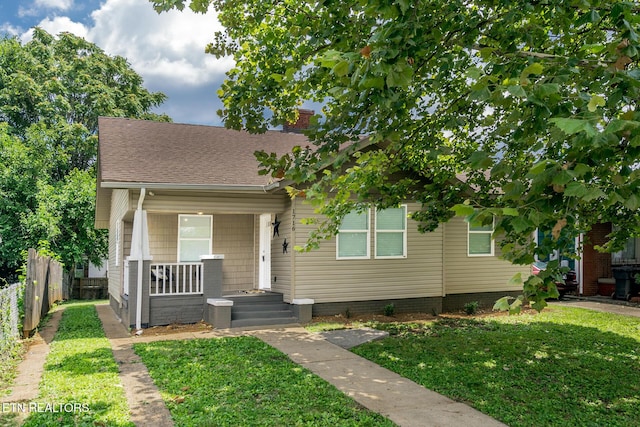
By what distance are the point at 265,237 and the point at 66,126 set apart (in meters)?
17.6

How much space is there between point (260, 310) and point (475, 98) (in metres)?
9.07

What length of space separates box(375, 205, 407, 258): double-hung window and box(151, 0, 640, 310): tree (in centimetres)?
224

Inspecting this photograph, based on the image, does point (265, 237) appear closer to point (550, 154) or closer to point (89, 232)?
point (550, 154)

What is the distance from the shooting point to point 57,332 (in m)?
11.0

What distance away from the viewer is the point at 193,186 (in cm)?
1102

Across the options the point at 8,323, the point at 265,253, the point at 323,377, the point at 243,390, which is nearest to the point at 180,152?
the point at 265,253

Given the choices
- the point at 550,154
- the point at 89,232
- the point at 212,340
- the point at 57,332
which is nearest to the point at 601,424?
the point at 550,154

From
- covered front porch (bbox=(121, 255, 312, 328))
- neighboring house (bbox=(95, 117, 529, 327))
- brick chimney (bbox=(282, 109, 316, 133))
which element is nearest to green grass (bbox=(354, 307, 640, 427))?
neighboring house (bbox=(95, 117, 529, 327))

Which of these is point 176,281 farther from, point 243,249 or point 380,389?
point 380,389

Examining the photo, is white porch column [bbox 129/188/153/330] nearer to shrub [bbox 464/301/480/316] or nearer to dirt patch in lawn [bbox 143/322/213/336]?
dirt patch in lawn [bbox 143/322/213/336]

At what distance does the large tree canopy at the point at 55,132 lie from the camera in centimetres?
2167

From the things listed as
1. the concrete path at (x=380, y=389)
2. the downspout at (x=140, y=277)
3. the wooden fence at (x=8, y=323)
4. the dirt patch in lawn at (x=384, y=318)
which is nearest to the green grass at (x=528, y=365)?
the concrete path at (x=380, y=389)

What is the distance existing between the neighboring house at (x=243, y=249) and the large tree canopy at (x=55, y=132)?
28.6 ft

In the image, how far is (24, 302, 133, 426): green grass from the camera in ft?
16.3
